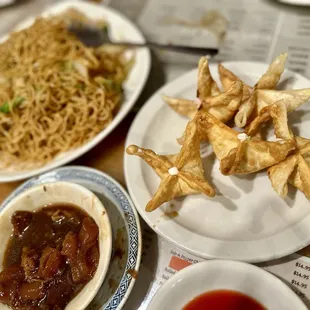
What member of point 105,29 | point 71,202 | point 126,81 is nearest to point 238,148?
point 71,202

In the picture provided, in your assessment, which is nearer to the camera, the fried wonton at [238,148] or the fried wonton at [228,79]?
the fried wonton at [238,148]

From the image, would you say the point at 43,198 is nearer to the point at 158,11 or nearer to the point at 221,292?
the point at 221,292

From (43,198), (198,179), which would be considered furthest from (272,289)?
(43,198)

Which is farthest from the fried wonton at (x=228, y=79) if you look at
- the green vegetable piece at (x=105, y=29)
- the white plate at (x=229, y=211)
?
the green vegetable piece at (x=105, y=29)

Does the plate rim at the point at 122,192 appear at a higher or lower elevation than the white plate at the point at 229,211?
lower

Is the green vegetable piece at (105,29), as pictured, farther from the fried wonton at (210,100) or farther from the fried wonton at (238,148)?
the fried wonton at (238,148)

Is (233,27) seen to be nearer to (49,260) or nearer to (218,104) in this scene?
(218,104)

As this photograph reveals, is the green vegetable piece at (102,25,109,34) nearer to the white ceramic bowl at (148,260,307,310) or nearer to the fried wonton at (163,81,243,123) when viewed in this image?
the fried wonton at (163,81,243,123)
